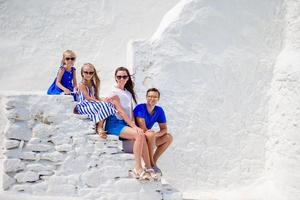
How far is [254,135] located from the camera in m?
7.25

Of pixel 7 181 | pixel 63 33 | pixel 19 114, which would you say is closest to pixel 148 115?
pixel 19 114

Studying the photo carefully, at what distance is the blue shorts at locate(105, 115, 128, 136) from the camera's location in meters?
5.41

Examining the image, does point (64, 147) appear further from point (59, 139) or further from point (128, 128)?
point (128, 128)

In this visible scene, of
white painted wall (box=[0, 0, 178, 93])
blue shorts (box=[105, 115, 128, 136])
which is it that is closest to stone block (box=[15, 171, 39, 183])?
blue shorts (box=[105, 115, 128, 136])

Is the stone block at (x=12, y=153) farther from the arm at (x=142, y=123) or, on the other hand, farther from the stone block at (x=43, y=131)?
the arm at (x=142, y=123)

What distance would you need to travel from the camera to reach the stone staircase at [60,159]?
529 centimetres

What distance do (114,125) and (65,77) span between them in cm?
97

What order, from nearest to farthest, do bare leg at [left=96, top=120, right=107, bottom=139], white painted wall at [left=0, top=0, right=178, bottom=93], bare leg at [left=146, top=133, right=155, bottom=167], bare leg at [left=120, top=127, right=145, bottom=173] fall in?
bare leg at [left=120, top=127, right=145, bottom=173] < bare leg at [left=146, top=133, right=155, bottom=167] < bare leg at [left=96, top=120, right=107, bottom=139] < white painted wall at [left=0, top=0, right=178, bottom=93]

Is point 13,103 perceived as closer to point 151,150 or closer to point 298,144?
point 151,150

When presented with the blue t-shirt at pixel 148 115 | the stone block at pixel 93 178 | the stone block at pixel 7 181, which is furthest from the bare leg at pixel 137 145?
the stone block at pixel 7 181

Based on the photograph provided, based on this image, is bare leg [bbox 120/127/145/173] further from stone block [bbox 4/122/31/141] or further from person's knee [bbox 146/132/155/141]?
stone block [bbox 4/122/31/141]

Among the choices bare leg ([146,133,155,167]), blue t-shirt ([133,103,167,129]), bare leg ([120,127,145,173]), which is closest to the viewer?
bare leg ([120,127,145,173])

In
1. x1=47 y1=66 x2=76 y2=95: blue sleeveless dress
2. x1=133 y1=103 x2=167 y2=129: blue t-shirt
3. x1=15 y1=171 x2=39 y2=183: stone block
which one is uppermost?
x1=47 y1=66 x2=76 y2=95: blue sleeveless dress

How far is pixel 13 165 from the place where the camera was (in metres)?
5.27
